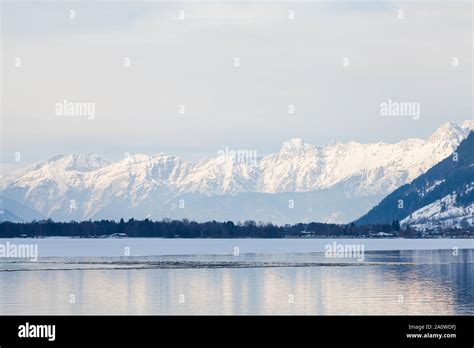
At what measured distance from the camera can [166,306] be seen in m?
85.4

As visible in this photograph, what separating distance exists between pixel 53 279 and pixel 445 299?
45031mm
